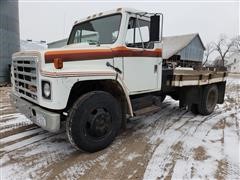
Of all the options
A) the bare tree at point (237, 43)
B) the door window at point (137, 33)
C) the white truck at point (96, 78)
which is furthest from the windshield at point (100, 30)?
the bare tree at point (237, 43)

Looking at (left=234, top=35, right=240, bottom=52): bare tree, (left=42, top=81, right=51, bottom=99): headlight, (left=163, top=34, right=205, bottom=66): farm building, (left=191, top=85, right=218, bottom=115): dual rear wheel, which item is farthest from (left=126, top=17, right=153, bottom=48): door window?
(left=234, top=35, right=240, bottom=52): bare tree

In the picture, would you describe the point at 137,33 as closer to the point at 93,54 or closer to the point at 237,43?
the point at 93,54

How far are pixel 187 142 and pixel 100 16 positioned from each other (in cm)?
297

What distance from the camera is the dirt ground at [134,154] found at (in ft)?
9.41

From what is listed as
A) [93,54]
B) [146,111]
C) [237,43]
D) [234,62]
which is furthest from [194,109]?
[237,43]

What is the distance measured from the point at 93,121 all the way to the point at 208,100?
4.32 m

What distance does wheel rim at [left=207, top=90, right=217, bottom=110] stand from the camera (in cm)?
628

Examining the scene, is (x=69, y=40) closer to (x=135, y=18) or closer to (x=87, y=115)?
(x=135, y=18)

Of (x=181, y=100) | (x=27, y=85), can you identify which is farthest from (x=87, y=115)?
(x=181, y=100)

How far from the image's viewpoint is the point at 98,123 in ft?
11.0

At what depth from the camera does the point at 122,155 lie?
3.39 meters

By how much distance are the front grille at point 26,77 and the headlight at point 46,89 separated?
0.64ft

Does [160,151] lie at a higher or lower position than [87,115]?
lower

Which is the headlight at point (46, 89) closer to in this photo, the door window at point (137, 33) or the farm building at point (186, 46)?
the door window at point (137, 33)
